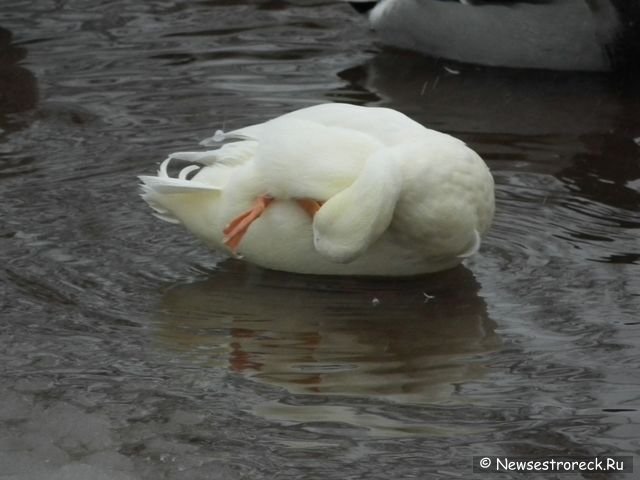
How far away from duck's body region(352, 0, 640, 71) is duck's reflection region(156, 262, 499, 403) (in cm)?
359

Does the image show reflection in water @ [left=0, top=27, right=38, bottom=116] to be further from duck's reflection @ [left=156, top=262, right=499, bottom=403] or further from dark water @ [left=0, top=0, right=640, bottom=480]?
duck's reflection @ [left=156, top=262, right=499, bottom=403]

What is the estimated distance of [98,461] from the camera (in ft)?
13.9

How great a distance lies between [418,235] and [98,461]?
1.80m

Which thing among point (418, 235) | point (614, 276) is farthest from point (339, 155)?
point (614, 276)

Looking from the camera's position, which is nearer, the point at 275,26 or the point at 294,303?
the point at 294,303

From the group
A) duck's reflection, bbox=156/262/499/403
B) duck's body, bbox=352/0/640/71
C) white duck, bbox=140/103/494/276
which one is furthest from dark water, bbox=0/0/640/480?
duck's body, bbox=352/0/640/71

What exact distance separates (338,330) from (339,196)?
1.88 ft

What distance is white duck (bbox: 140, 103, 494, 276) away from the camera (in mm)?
5211

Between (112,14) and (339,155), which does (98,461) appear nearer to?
(339,155)

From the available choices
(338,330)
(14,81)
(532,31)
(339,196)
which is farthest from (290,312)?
(532,31)

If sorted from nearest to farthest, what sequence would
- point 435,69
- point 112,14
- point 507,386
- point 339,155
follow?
point 507,386
point 339,155
point 435,69
point 112,14

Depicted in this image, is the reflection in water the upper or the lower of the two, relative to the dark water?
lower

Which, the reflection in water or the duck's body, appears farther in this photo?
the duck's body

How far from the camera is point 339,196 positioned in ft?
17.1
